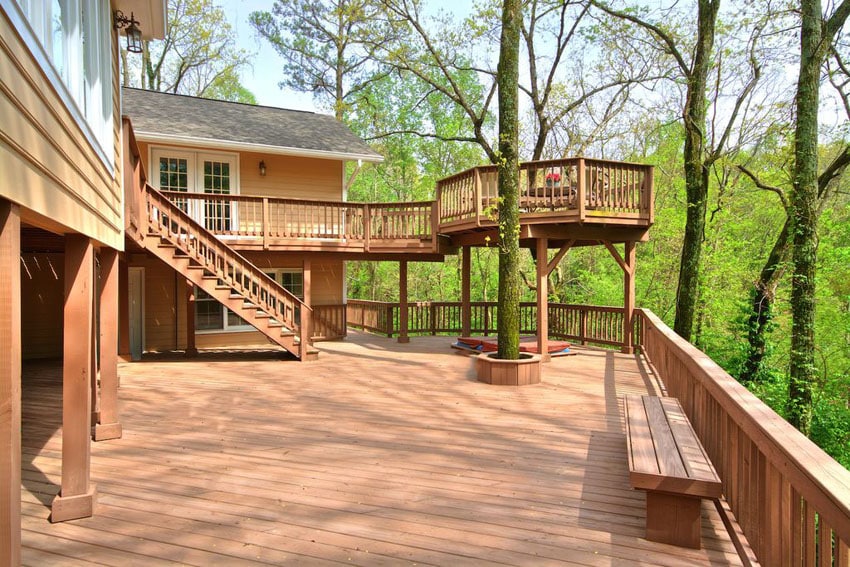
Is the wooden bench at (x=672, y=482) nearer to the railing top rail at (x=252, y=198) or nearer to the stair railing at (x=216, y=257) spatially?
the stair railing at (x=216, y=257)

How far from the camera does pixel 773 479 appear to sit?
239cm

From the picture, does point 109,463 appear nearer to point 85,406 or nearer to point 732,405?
point 85,406

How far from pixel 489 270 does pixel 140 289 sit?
758 inches

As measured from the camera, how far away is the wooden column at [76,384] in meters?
3.32

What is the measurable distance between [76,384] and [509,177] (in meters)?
6.60

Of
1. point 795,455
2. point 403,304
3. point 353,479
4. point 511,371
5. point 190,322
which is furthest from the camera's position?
point 403,304

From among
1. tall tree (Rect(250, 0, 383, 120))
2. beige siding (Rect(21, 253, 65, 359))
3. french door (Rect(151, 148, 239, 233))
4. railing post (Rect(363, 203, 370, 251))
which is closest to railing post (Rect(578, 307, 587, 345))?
railing post (Rect(363, 203, 370, 251))

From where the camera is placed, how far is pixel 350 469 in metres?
4.49

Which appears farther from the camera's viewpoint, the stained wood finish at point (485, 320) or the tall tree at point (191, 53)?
the tall tree at point (191, 53)

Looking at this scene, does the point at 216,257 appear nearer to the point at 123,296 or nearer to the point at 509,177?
the point at 123,296

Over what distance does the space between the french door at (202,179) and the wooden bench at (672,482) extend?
33.5 ft

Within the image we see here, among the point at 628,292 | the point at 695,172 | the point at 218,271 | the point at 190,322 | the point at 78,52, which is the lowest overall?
the point at 190,322

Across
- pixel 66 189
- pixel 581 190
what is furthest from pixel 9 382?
pixel 581 190

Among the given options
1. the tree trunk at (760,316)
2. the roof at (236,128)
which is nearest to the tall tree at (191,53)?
the roof at (236,128)
